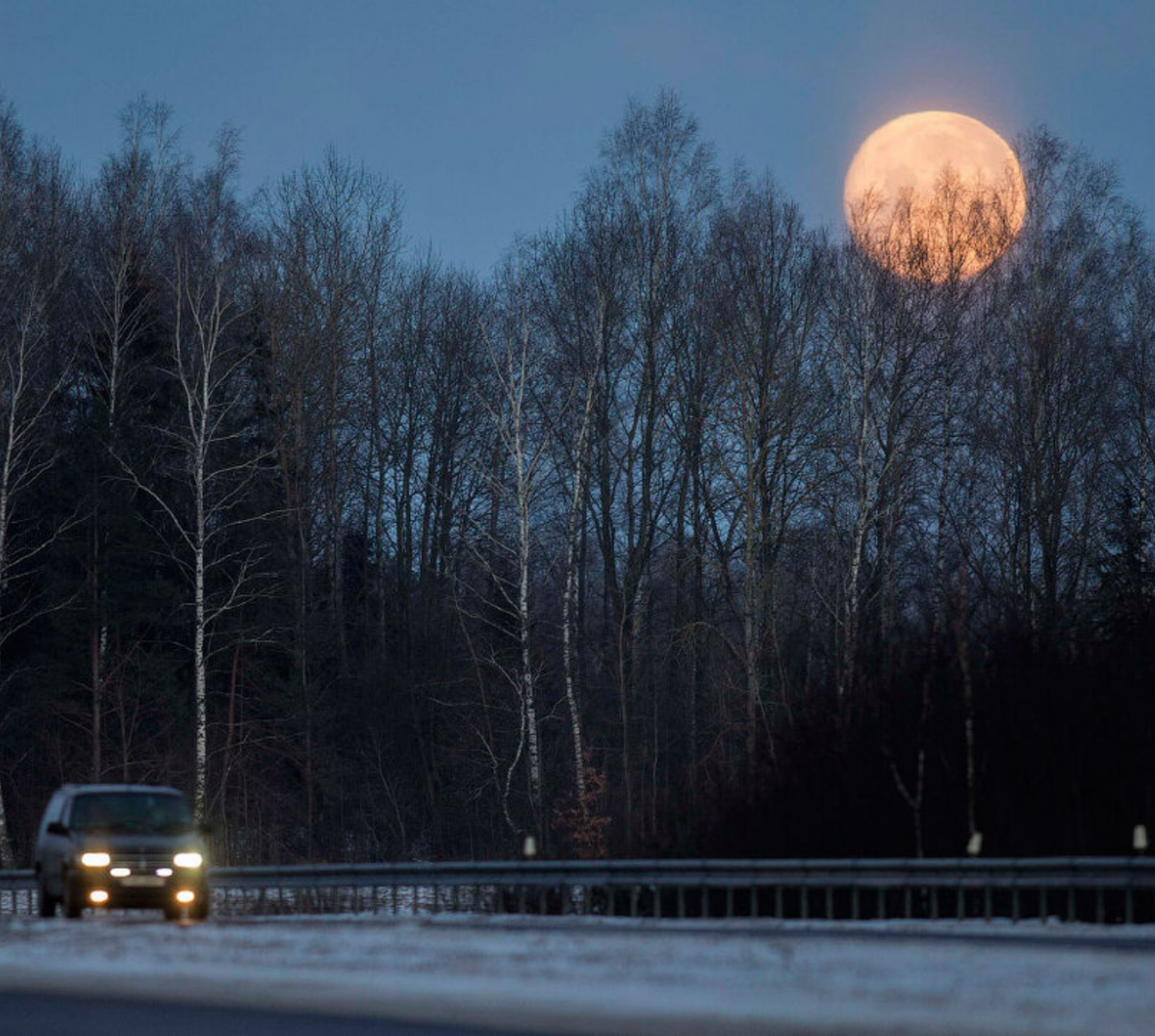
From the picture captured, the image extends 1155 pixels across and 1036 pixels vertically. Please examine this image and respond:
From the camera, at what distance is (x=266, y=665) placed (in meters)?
52.8

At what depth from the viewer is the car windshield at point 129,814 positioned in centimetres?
2148

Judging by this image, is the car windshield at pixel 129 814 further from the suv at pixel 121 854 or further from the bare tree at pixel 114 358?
the bare tree at pixel 114 358

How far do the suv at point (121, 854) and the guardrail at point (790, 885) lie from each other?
2788mm

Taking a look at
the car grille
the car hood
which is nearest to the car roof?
the car hood

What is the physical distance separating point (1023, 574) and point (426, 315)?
1044 inches

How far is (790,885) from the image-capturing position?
2147 cm

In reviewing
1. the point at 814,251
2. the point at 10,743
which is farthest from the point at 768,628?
the point at 10,743

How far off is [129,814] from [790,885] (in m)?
7.70

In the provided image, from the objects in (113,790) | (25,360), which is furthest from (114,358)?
(113,790)

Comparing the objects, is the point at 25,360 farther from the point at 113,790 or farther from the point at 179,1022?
the point at 179,1022

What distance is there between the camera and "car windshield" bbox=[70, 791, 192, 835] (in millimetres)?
21484

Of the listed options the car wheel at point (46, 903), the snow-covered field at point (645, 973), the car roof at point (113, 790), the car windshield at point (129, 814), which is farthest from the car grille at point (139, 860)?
the snow-covered field at point (645, 973)

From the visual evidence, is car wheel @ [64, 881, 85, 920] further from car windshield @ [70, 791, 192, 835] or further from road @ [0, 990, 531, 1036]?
road @ [0, 990, 531, 1036]

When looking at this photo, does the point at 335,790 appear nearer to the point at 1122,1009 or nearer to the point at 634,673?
the point at 634,673
